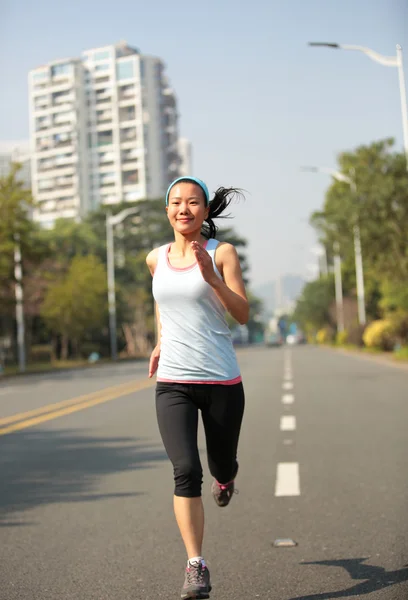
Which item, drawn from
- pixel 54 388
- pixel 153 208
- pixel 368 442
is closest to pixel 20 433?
pixel 368 442

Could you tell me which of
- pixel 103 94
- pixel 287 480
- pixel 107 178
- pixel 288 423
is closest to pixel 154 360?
pixel 287 480

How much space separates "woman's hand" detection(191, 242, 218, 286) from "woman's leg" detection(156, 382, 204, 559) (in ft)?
1.72

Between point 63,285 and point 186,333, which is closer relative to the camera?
point 186,333

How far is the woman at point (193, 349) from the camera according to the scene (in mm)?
4445

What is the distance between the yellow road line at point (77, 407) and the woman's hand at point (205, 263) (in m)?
8.69

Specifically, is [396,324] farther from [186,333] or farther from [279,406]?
[186,333]

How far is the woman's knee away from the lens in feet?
14.6

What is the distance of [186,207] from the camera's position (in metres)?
4.61

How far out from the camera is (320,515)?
659cm

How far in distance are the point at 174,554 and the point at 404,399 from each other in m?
11.7

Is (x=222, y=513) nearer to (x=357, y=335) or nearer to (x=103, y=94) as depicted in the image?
(x=357, y=335)

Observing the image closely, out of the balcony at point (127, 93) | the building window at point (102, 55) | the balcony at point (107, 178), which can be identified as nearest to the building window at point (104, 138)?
the balcony at point (107, 178)

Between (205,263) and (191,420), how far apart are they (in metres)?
0.74

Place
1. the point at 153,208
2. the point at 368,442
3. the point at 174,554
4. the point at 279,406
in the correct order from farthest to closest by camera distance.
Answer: the point at 153,208
the point at 279,406
the point at 368,442
the point at 174,554
